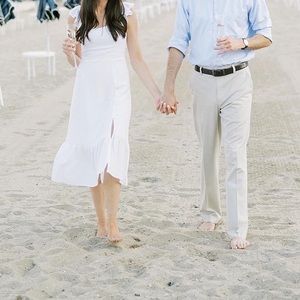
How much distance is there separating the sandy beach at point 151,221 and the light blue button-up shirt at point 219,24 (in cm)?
123

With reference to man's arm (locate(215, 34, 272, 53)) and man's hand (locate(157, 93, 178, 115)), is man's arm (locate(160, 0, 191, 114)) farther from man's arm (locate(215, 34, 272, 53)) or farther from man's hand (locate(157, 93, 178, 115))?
man's arm (locate(215, 34, 272, 53))

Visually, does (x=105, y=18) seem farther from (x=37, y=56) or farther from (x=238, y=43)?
A: (x=37, y=56)

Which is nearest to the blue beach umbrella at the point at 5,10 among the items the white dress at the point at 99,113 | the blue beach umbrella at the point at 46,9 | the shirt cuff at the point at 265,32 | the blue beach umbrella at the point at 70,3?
the blue beach umbrella at the point at 46,9

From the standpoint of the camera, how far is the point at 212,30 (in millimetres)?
5051

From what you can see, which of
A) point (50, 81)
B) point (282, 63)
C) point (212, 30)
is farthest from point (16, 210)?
point (282, 63)

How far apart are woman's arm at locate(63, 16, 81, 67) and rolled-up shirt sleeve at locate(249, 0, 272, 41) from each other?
1.09 m

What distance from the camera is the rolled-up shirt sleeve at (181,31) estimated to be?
5.19 metres

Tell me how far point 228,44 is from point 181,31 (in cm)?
42

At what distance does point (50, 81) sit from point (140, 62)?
9781mm

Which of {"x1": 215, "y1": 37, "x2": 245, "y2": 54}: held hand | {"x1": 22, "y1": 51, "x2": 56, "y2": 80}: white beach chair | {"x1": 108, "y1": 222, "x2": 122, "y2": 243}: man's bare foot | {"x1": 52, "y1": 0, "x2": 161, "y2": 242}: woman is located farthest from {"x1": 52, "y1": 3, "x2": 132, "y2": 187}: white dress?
{"x1": 22, "y1": 51, "x2": 56, "y2": 80}: white beach chair

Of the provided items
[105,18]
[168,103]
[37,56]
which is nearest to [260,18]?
[168,103]

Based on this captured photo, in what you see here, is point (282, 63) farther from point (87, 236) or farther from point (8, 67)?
point (87, 236)

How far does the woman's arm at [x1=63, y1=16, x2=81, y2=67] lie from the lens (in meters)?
5.05

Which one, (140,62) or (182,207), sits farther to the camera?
(182,207)
